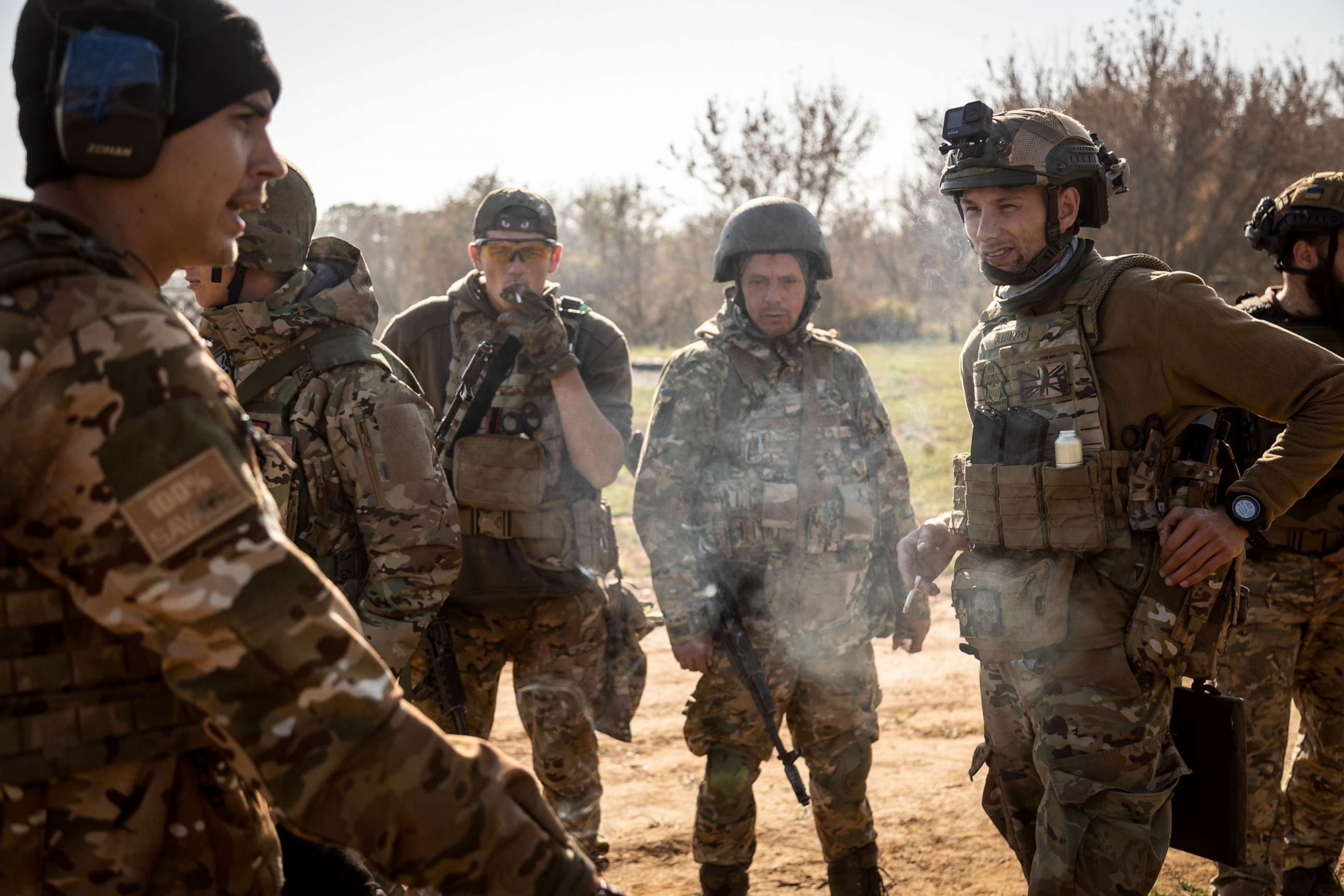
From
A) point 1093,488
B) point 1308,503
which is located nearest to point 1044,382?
point 1093,488

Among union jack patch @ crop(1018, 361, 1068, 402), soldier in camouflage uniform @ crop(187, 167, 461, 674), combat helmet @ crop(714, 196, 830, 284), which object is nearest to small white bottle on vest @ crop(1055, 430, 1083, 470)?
union jack patch @ crop(1018, 361, 1068, 402)

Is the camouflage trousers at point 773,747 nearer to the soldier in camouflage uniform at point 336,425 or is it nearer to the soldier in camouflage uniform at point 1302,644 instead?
the soldier in camouflage uniform at point 1302,644

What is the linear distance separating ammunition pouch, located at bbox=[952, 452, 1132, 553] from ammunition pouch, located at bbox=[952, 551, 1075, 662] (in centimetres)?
6

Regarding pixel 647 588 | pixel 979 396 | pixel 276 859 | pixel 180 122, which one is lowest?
pixel 647 588

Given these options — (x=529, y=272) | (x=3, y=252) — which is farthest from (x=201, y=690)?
(x=529, y=272)

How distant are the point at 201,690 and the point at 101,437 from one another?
36 centimetres

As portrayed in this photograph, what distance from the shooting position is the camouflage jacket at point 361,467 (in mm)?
2984

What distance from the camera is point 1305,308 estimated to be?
15.3 ft

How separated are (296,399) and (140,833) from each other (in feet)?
5.00

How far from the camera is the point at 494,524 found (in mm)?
4488

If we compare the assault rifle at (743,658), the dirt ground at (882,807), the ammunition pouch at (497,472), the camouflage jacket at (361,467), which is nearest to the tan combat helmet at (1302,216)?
the dirt ground at (882,807)

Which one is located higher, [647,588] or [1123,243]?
[1123,243]

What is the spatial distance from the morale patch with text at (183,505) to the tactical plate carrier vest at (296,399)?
1.42m

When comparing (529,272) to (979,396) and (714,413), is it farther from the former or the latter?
(979,396)
